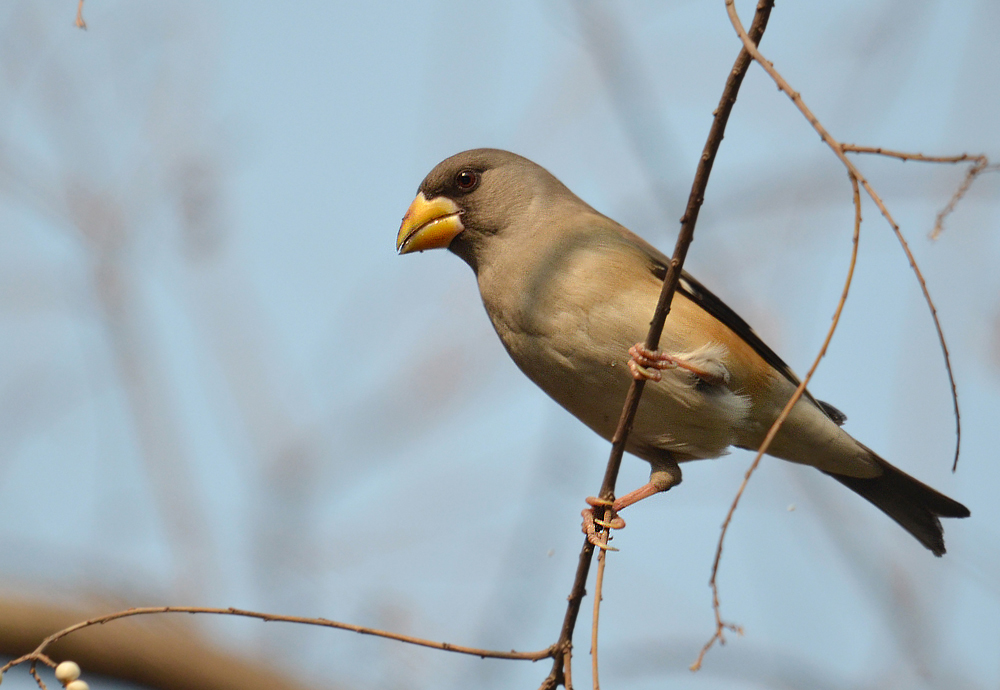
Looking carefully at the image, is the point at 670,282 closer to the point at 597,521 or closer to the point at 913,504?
the point at 597,521

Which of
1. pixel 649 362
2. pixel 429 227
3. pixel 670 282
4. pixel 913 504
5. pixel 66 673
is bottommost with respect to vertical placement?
pixel 913 504

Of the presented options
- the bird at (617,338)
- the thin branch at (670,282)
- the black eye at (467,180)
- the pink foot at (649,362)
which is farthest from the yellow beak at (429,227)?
the thin branch at (670,282)

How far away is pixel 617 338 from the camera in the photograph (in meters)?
3.80

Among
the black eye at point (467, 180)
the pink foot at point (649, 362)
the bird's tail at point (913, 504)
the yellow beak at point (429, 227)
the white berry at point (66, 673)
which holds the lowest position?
the bird's tail at point (913, 504)

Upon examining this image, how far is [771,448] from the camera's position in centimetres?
460

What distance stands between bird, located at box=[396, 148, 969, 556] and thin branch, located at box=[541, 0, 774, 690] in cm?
32

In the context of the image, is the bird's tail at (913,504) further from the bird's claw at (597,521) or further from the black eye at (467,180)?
the black eye at (467,180)

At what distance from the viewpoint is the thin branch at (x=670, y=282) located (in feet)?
7.98

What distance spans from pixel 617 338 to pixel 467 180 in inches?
55.9

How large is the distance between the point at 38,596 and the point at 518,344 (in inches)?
119

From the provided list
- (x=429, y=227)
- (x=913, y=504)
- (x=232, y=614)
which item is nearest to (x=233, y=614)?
(x=232, y=614)

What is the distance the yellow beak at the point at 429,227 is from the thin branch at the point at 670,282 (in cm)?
168

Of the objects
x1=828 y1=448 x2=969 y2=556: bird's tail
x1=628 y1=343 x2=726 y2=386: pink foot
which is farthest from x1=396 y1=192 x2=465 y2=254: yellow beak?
x1=828 y1=448 x2=969 y2=556: bird's tail

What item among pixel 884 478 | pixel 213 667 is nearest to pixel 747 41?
pixel 884 478
